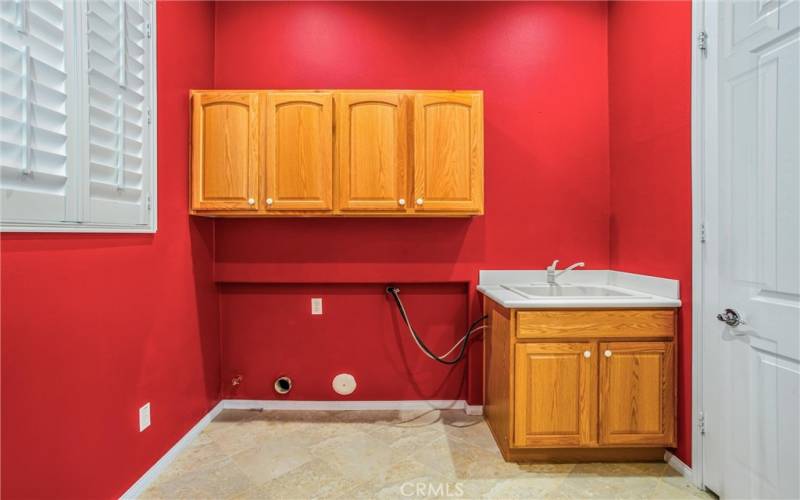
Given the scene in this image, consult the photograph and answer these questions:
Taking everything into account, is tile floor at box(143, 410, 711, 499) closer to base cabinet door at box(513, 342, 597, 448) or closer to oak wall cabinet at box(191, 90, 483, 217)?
base cabinet door at box(513, 342, 597, 448)

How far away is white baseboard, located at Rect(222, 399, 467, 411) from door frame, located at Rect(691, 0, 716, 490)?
4.26 feet

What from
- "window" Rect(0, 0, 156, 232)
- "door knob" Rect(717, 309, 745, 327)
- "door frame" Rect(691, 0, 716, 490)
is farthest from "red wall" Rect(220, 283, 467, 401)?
"door knob" Rect(717, 309, 745, 327)

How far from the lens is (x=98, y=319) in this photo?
1586 millimetres

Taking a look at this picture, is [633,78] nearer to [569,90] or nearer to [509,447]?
[569,90]

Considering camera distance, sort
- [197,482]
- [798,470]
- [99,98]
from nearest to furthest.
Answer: [798,470] < [99,98] < [197,482]

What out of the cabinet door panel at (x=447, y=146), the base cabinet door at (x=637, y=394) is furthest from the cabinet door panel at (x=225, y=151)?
the base cabinet door at (x=637, y=394)

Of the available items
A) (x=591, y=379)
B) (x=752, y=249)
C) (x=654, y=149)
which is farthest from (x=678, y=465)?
(x=654, y=149)

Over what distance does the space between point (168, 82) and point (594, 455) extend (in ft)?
10.1

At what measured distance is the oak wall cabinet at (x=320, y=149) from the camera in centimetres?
225

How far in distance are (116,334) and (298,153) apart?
4.25ft

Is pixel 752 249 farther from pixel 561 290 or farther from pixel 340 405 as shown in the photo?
pixel 340 405

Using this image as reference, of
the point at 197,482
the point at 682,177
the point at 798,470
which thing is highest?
the point at 682,177

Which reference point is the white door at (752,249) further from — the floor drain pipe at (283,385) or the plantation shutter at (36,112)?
the plantation shutter at (36,112)

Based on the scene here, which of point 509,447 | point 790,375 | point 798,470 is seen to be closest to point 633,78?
point 790,375
